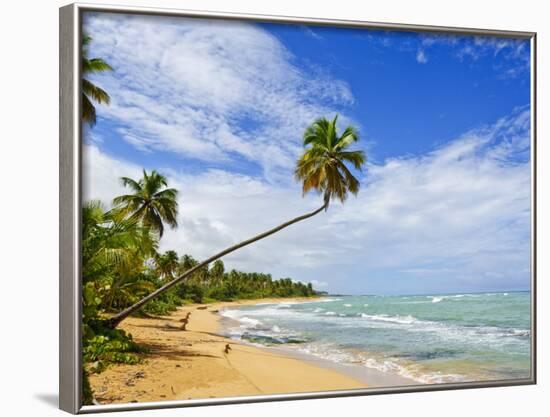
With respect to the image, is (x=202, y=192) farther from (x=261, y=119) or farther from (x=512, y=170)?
(x=512, y=170)

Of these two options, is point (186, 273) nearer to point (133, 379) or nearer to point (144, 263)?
point (144, 263)

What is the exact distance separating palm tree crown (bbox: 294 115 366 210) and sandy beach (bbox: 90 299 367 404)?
1038 millimetres

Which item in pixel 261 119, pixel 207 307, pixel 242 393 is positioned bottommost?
pixel 242 393

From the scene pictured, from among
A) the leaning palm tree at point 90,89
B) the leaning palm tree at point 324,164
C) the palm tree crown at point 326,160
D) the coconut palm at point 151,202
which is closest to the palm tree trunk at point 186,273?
the leaning palm tree at point 324,164

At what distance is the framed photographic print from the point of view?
762 cm

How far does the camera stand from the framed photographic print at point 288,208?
7.62m

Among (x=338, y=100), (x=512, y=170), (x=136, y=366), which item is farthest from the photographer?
(x=512, y=170)

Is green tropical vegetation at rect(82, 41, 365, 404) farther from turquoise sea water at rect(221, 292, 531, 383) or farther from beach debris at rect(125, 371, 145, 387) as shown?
turquoise sea water at rect(221, 292, 531, 383)

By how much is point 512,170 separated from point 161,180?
328cm

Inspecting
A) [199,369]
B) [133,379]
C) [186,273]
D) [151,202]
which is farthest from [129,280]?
[199,369]

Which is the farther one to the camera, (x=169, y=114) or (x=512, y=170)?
(x=512, y=170)

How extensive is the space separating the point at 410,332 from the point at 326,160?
1.71 meters

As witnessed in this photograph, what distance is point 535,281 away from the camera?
29.5 feet

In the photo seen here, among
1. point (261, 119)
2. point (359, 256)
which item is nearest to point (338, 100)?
point (261, 119)
